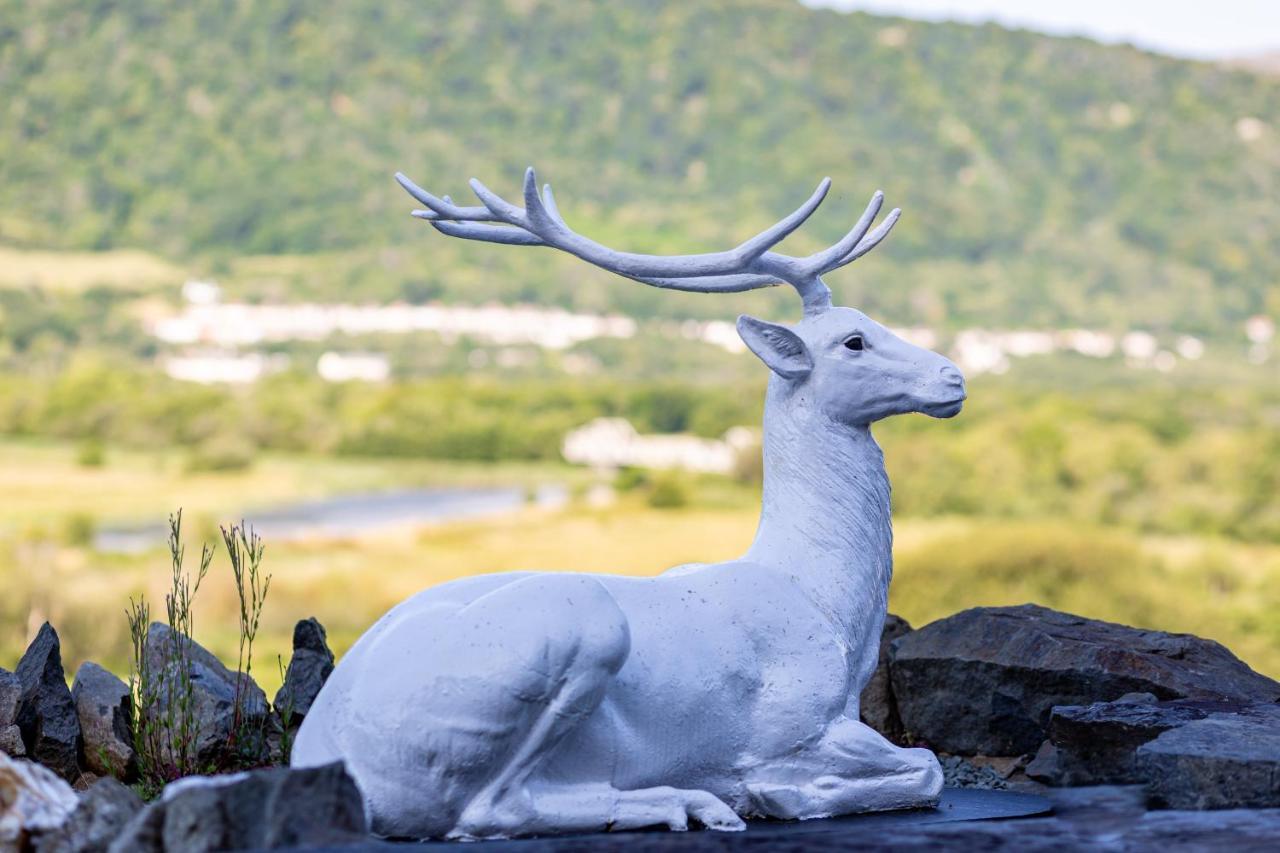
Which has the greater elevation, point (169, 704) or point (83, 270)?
point (83, 270)

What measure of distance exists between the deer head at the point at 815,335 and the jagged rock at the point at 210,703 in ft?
9.39

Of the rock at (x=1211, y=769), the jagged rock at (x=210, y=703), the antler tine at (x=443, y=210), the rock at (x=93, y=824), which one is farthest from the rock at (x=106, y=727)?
the rock at (x=1211, y=769)

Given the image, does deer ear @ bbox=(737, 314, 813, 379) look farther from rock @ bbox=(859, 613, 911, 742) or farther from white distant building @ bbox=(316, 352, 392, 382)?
white distant building @ bbox=(316, 352, 392, 382)

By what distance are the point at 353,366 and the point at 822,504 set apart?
43743 mm

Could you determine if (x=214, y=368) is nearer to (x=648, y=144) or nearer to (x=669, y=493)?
(x=669, y=493)

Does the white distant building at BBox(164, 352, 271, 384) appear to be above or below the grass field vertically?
above

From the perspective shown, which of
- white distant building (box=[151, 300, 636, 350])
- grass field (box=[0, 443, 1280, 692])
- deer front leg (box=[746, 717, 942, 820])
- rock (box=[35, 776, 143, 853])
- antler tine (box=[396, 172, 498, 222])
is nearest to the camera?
rock (box=[35, 776, 143, 853])

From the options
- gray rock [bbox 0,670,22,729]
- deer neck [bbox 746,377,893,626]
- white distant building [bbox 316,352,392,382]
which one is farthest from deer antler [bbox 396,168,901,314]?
white distant building [bbox 316,352,392,382]

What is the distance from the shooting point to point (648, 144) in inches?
2576

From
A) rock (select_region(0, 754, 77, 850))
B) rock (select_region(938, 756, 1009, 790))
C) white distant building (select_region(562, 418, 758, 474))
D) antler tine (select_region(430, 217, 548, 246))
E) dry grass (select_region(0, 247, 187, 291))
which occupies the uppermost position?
dry grass (select_region(0, 247, 187, 291))

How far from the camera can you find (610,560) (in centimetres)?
3400

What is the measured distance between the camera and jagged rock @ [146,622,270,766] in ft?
26.4

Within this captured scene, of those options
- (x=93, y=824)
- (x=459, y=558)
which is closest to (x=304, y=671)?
(x=93, y=824)

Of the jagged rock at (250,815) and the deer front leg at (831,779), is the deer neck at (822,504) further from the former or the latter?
the jagged rock at (250,815)
